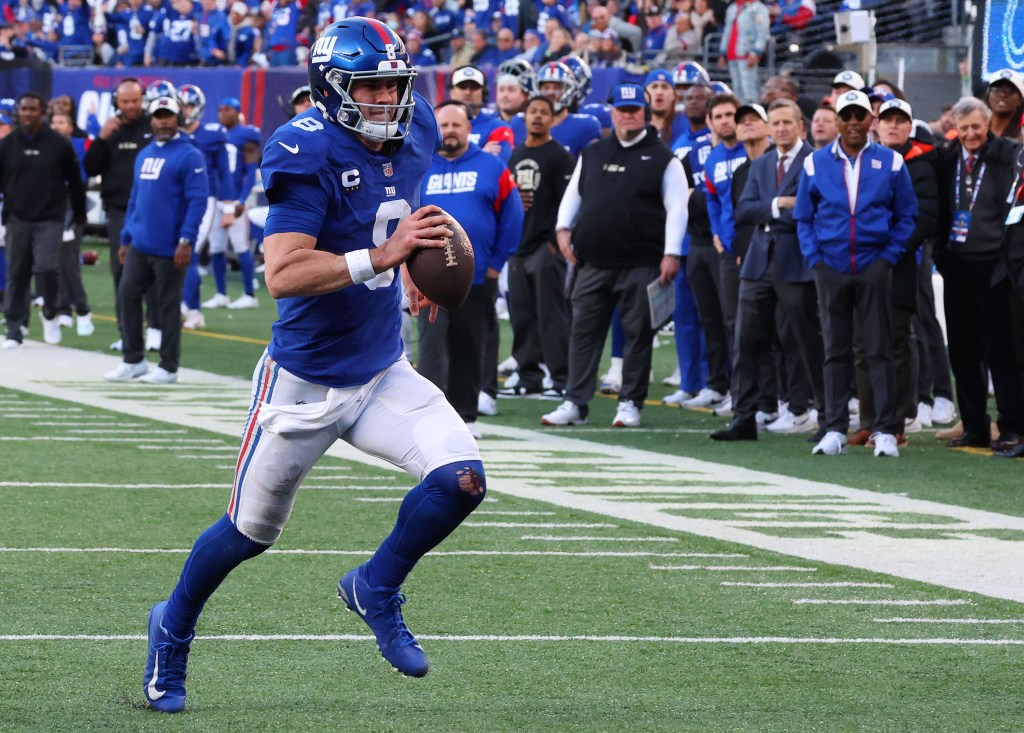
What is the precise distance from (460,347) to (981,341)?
296 centimetres

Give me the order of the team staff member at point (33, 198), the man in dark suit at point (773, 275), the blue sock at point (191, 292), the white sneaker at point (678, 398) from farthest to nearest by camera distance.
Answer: the blue sock at point (191, 292), the team staff member at point (33, 198), the white sneaker at point (678, 398), the man in dark suit at point (773, 275)

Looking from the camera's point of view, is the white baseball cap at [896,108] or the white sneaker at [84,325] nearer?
the white baseball cap at [896,108]

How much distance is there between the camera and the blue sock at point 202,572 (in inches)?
195

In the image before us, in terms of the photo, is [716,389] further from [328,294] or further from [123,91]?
[328,294]

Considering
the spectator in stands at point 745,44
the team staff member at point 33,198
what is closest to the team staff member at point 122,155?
the team staff member at point 33,198

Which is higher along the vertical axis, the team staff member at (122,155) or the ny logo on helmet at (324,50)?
the ny logo on helmet at (324,50)

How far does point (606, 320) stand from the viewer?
1145 cm

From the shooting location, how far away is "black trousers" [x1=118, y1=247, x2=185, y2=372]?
1319 centimetres

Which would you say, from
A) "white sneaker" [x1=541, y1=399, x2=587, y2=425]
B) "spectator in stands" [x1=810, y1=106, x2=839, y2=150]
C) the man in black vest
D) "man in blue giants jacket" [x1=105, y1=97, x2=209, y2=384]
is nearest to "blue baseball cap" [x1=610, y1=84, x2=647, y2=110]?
the man in black vest

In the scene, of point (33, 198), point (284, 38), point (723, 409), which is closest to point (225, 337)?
point (33, 198)

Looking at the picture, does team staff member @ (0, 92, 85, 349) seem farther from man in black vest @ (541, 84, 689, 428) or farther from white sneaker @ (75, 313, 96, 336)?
man in black vest @ (541, 84, 689, 428)

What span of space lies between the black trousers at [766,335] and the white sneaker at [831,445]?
603 mm

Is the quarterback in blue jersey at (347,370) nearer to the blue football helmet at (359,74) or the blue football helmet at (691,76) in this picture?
the blue football helmet at (359,74)

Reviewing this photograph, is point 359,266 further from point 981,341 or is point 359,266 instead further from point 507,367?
point 507,367
